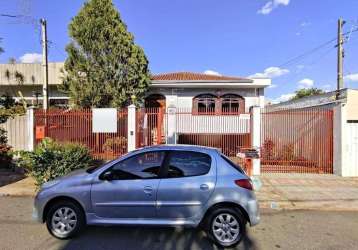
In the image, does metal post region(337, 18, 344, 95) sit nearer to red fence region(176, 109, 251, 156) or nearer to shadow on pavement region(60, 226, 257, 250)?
red fence region(176, 109, 251, 156)

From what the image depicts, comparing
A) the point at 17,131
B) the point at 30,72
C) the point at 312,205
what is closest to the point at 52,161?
the point at 17,131

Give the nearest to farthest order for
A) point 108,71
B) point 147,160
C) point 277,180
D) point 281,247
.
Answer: point 281,247
point 147,160
point 277,180
point 108,71

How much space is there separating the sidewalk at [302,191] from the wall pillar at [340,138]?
1.60ft

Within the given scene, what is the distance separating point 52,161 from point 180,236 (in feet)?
17.0

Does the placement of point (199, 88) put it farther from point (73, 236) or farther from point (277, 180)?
point (73, 236)

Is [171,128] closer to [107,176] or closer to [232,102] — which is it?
[232,102]

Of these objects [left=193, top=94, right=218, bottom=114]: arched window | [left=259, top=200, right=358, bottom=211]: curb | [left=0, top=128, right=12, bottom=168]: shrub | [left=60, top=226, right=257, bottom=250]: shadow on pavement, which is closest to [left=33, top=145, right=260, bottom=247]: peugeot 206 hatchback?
[left=60, top=226, right=257, bottom=250]: shadow on pavement

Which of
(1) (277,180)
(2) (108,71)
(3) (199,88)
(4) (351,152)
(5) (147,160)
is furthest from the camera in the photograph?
(3) (199,88)

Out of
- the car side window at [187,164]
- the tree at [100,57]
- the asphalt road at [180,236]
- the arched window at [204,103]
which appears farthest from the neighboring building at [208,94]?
the car side window at [187,164]

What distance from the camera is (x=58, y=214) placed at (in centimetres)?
523

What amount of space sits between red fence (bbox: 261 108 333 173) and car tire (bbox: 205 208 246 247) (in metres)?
7.48

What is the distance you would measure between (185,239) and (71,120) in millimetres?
8881

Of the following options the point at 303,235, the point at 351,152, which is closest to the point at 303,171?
the point at 351,152

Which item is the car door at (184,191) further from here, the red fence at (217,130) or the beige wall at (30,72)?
the beige wall at (30,72)
